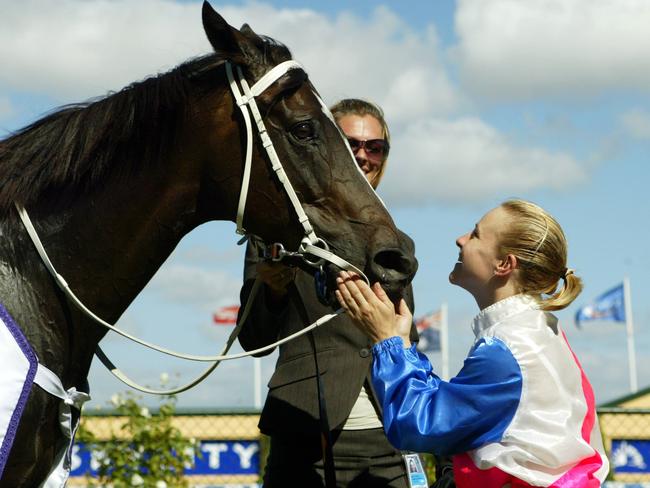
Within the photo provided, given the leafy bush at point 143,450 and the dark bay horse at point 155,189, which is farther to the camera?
the leafy bush at point 143,450

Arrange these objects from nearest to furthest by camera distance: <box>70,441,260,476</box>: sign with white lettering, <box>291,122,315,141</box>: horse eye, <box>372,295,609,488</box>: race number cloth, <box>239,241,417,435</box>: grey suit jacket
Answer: <box>372,295,609,488</box>: race number cloth < <box>291,122,315,141</box>: horse eye < <box>239,241,417,435</box>: grey suit jacket < <box>70,441,260,476</box>: sign with white lettering

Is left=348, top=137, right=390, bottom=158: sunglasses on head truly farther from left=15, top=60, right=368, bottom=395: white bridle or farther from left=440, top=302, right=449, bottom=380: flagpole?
left=440, top=302, right=449, bottom=380: flagpole

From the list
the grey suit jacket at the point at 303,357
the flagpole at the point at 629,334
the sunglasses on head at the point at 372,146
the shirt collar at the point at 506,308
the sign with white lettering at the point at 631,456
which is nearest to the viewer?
the shirt collar at the point at 506,308

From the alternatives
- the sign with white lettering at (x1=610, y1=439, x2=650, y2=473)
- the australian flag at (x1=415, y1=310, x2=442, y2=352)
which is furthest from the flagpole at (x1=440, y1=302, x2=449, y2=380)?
the sign with white lettering at (x1=610, y1=439, x2=650, y2=473)

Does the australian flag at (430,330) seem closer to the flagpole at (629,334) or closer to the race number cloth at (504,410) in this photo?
the flagpole at (629,334)

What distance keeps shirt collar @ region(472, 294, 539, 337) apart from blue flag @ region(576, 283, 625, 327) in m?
25.4

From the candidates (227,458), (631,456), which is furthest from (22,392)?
(631,456)

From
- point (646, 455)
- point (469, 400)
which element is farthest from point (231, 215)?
point (646, 455)

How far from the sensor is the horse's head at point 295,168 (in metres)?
3.26

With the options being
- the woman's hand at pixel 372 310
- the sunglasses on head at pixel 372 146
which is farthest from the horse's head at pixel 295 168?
the sunglasses on head at pixel 372 146

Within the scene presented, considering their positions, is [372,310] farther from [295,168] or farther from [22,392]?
[22,392]

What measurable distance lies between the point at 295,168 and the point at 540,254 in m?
0.85

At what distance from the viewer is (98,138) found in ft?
10.7

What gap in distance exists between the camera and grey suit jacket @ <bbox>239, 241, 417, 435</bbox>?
348 cm
